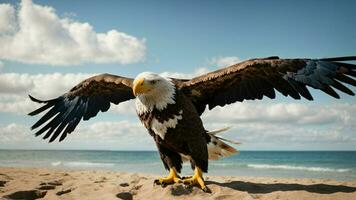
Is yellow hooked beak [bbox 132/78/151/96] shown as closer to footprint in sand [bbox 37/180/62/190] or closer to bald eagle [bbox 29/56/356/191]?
bald eagle [bbox 29/56/356/191]

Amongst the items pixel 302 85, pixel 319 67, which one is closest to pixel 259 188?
pixel 302 85

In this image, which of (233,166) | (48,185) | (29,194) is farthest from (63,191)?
(233,166)

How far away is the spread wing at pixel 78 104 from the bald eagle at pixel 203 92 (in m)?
0.40

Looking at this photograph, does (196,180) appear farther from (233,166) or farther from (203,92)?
(233,166)

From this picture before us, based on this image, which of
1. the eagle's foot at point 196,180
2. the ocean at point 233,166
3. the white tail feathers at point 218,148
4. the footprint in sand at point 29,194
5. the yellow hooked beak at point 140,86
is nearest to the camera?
the yellow hooked beak at point 140,86

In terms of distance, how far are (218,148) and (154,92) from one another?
1.87 meters

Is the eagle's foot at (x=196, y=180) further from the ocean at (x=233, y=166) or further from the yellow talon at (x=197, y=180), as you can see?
the ocean at (x=233, y=166)

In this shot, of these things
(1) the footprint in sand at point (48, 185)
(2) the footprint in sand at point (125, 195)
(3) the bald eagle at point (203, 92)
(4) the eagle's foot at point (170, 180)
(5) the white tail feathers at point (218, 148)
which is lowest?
(2) the footprint in sand at point (125, 195)

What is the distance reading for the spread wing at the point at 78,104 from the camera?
639 centimetres

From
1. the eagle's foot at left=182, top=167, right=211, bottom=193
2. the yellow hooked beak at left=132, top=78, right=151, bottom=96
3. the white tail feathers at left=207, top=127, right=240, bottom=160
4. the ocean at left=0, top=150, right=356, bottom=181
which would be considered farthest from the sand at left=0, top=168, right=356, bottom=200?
the ocean at left=0, top=150, right=356, bottom=181

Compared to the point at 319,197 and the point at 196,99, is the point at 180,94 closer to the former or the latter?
the point at 196,99

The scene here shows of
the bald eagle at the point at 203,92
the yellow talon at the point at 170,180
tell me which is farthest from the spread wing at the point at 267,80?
the yellow talon at the point at 170,180

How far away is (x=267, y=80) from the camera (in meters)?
5.29

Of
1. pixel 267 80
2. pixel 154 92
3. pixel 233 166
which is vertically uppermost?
pixel 267 80
